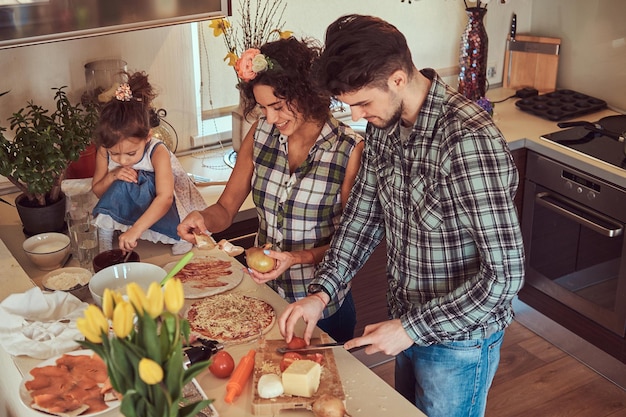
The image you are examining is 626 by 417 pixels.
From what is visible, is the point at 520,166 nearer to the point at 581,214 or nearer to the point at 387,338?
the point at 581,214

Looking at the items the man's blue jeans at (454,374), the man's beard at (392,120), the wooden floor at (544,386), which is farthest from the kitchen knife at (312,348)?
the wooden floor at (544,386)

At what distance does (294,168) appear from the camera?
2.21 meters

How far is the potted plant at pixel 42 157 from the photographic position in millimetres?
2295

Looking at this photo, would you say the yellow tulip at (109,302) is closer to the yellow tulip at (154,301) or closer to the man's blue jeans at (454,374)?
the yellow tulip at (154,301)

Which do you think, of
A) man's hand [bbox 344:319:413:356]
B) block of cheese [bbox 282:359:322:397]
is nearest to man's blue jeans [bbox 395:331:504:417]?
man's hand [bbox 344:319:413:356]

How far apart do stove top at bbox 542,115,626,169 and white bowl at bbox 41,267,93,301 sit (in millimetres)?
1856

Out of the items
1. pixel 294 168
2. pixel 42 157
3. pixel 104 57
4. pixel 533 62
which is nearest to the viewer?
pixel 294 168

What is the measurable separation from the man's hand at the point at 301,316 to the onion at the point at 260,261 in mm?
180

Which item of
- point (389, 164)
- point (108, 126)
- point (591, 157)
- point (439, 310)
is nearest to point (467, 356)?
point (439, 310)

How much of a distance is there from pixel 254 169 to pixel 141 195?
342mm

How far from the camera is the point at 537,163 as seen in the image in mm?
3176

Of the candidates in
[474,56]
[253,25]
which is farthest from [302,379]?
[474,56]

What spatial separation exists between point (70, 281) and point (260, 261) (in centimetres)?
52

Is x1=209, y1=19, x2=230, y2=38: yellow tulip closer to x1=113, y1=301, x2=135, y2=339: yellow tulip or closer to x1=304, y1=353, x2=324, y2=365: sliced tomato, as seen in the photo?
x1=304, y1=353, x2=324, y2=365: sliced tomato
